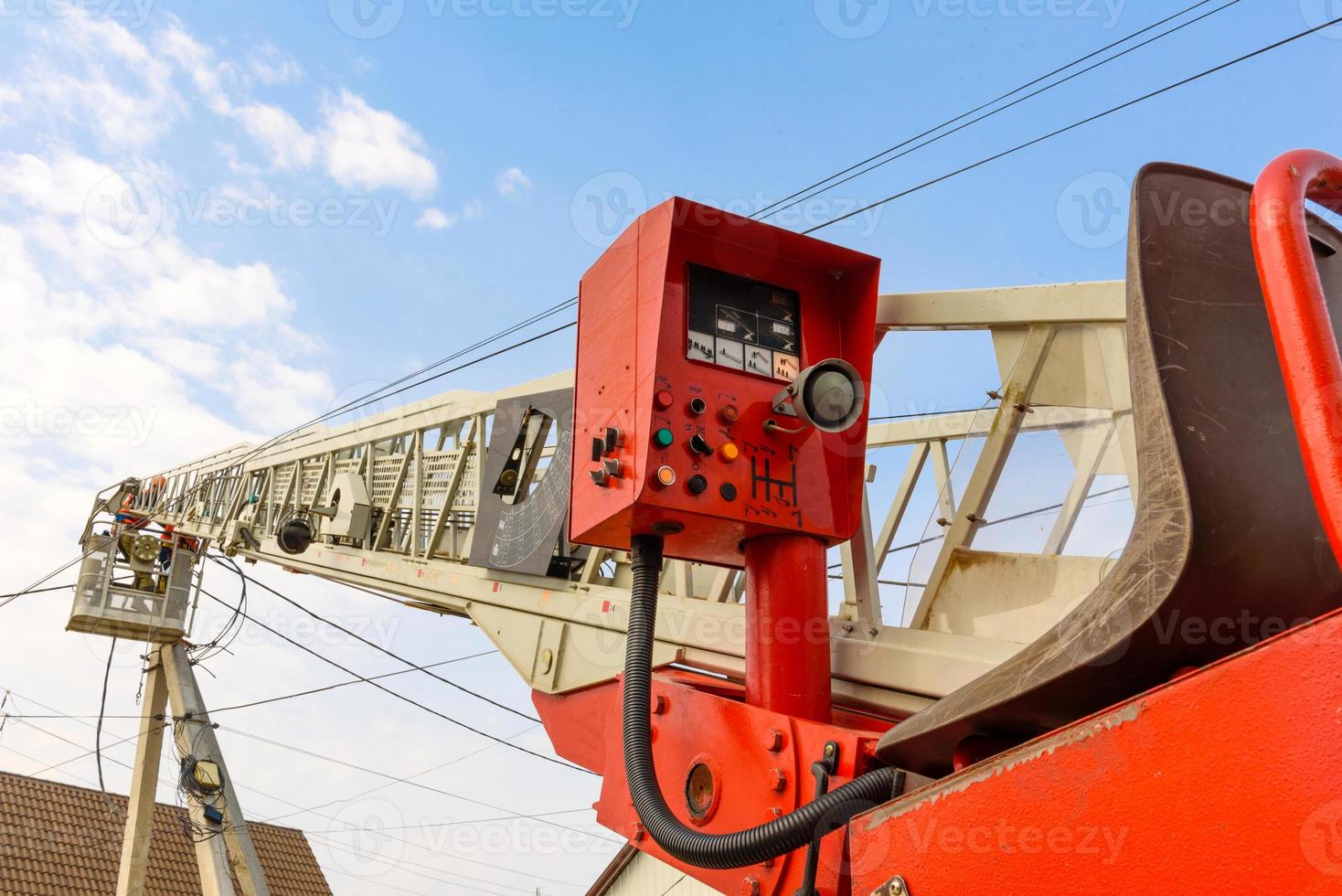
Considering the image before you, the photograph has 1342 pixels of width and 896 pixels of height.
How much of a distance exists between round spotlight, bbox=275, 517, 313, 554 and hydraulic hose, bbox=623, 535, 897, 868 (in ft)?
18.8

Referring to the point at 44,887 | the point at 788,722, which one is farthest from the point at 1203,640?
the point at 44,887

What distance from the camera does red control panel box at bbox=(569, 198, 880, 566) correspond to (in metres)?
2.97

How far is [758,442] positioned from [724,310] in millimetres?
475

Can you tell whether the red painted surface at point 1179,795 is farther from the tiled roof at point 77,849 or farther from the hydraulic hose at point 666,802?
the tiled roof at point 77,849

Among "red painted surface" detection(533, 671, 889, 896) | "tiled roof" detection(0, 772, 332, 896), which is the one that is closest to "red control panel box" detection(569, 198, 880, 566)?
"red painted surface" detection(533, 671, 889, 896)

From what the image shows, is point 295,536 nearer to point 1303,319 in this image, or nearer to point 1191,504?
point 1191,504

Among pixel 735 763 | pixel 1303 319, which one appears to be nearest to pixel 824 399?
pixel 735 763

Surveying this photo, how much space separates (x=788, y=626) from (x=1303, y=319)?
1923mm

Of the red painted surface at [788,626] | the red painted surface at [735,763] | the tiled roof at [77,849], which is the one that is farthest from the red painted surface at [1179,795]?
the tiled roof at [77,849]

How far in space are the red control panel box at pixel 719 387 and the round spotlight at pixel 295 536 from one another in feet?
17.6

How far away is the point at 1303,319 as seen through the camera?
1.26 metres

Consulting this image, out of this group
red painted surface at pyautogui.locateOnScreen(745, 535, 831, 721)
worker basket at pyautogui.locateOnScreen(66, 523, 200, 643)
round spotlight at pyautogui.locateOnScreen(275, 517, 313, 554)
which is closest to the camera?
red painted surface at pyautogui.locateOnScreen(745, 535, 831, 721)

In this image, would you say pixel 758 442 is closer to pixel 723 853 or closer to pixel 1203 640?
pixel 723 853

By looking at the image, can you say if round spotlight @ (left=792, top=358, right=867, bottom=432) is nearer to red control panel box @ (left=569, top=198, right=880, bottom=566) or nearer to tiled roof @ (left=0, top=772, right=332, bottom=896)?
red control panel box @ (left=569, top=198, right=880, bottom=566)
